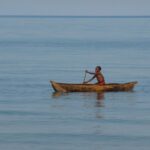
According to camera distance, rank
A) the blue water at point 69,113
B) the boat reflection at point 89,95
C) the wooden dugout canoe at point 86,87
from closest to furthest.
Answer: the blue water at point 69,113, the boat reflection at point 89,95, the wooden dugout canoe at point 86,87

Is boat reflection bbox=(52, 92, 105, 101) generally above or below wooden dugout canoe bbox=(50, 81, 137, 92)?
below

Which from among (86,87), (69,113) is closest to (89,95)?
Answer: (86,87)

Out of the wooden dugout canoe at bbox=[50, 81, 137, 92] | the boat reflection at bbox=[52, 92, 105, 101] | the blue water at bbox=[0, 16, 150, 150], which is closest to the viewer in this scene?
the blue water at bbox=[0, 16, 150, 150]

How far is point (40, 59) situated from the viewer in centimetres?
5878

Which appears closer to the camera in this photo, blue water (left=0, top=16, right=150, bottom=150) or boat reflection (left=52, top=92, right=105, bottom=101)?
blue water (left=0, top=16, right=150, bottom=150)

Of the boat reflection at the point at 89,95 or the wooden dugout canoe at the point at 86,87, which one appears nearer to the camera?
the boat reflection at the point at 89,95

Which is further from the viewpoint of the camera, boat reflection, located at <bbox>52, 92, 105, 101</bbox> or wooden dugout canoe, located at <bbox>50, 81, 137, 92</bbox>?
wooden dugout canoe, located at <bbox>50, 81, 137, 92</bbox>

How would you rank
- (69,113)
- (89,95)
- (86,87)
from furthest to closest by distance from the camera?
(86,87)
(89,95)
(69,113)

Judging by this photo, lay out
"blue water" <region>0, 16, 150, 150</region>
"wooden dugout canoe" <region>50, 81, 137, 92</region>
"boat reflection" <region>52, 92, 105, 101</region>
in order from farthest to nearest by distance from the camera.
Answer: "wooden dugout canoe" <region>50, 81, 137, 92</region>, "boat reflection" <region>52, 92, 105, 101</region>, "blue water" <region>0, 16, 150, 150</region>

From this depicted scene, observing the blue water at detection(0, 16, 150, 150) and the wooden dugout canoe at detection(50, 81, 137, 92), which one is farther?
the wooden dugout canoe at detection(50, 81, 137, 92)

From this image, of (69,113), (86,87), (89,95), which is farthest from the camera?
(86,87)

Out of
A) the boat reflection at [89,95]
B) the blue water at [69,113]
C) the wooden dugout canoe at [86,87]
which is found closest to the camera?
the blue water at [69,113]

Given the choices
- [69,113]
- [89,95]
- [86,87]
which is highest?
[86,87]

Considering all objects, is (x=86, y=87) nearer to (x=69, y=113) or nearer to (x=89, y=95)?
(x=89, y=95)
